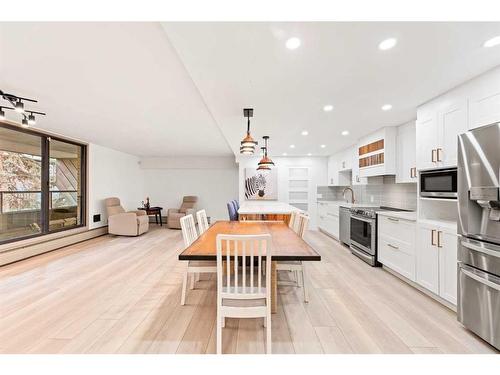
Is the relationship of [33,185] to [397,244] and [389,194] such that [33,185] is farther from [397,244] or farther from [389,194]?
[389,194]

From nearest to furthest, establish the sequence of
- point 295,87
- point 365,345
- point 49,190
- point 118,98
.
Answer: point 365,345 < point 295,87 < point 118,98 < point 49,190

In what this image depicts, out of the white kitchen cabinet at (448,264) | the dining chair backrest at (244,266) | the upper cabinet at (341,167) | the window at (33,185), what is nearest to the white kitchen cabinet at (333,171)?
the upper cabinet at (341,167)

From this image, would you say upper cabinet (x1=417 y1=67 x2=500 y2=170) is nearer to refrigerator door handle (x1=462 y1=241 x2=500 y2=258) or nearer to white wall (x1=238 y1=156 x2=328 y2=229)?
refrigerator door handle (x1=462 y1=241 x2=500 y2=258)

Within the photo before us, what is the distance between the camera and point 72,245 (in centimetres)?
541

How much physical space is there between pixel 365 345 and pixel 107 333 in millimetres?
2131

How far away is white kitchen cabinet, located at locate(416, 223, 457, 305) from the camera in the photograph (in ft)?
7.86

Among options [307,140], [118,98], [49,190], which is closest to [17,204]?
[49,190]

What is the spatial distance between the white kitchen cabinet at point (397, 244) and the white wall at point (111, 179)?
6.54m

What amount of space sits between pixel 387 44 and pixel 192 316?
2.86 meters

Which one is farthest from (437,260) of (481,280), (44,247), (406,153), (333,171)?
(44,247)

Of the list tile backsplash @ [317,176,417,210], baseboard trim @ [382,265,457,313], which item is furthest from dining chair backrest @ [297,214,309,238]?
tile backsplash @ [317,176,417,210]

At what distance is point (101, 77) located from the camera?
2.66 metres

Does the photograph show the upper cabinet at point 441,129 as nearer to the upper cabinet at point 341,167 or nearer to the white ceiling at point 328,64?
the white ceiling at point 328,64
